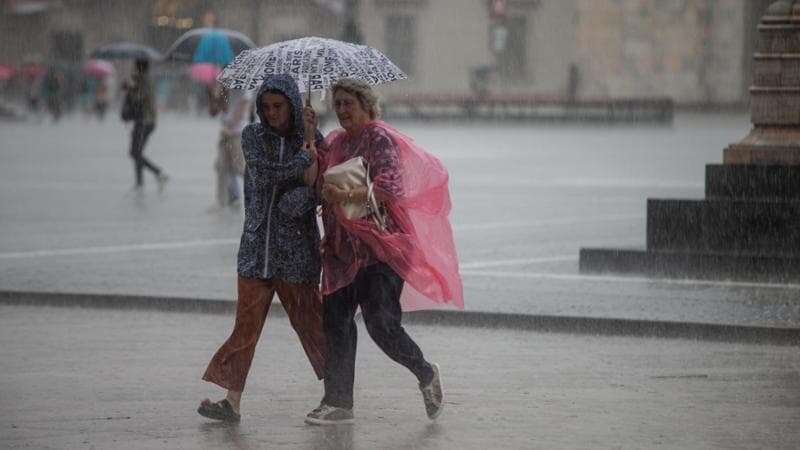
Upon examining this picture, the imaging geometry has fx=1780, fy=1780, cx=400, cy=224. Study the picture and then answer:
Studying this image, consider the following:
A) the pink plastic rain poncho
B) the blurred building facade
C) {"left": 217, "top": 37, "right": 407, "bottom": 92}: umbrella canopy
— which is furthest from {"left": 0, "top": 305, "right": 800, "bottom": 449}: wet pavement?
the blurred building facade

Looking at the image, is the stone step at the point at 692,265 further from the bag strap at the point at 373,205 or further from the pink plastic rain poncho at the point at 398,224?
the bag strap at the point at 373,205

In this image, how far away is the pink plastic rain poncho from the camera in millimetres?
7500

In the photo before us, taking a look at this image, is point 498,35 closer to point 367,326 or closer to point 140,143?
point 140,143

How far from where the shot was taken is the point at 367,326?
7.59 meters

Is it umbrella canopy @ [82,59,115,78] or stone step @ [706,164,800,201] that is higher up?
stone step @ [706,164,800,201]

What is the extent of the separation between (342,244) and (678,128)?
37320 millimetres

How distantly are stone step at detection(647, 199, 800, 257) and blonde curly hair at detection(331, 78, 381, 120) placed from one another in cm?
640

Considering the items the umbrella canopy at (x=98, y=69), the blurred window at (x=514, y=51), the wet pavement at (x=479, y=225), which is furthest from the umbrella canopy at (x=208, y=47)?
the blurred window at (x=514, y=51)

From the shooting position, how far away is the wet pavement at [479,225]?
11820 mm

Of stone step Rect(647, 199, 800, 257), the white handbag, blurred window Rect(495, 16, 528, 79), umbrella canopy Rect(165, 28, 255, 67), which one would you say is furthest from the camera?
blurred window Rect(495, 16, 528, 79)

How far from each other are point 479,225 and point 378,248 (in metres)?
10.1

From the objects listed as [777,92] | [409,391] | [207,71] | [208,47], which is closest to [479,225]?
[208,47]

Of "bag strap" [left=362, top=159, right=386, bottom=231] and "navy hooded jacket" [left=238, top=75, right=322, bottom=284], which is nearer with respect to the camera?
"bag strap" [left=362, top=159, right=386, bottom=231]

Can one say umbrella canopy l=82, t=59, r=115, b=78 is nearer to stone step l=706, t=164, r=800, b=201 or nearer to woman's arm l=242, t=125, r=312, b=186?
stone step l=706, t=164, r=800, b=201
